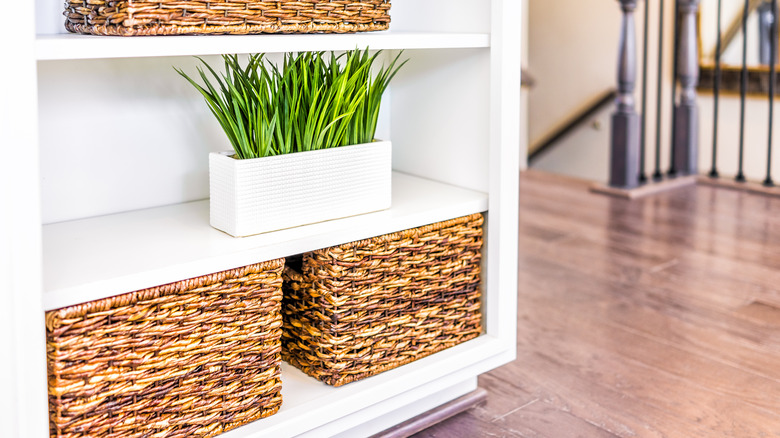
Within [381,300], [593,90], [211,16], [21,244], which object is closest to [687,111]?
[593,90]

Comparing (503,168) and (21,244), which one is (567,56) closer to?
(503,168)

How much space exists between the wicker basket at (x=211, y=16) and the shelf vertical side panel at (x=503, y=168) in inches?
8.6

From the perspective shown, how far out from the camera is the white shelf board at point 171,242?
889 mm

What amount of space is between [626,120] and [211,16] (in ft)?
7.36

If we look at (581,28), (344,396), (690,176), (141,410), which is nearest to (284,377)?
(344,396)

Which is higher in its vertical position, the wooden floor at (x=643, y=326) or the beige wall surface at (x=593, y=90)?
the beige wall surface at (x=593, y=90)

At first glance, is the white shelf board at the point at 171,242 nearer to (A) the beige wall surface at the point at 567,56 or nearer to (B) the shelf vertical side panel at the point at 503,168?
(B) the shelf vertical side panel at the point at 503,168

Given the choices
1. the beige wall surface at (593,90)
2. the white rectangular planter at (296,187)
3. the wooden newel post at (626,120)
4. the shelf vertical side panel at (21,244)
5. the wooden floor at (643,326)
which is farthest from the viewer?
the beige wall surface at (593,90)

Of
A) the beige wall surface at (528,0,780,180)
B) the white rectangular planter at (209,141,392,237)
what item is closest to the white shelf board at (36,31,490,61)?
the white rectangular planter at (209,141,392,237)

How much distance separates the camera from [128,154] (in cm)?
119

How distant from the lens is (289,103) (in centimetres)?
110

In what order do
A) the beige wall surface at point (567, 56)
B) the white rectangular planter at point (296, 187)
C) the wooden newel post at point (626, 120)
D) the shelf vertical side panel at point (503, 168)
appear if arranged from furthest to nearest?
the beige wall surface at point (567, 56) → the wooden newel post at point (626, 120) → the shelf vertical side panel at point (503, 168) → the white rectangular planter at point (296, 187)

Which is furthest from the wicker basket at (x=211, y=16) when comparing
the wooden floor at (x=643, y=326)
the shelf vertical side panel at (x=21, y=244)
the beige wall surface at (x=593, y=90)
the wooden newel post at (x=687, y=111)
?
the beige wall surface at (x=593, y=90)

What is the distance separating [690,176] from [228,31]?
8.18 feet
